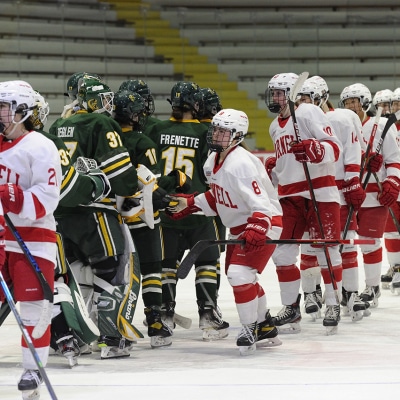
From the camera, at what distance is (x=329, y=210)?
5078 mm

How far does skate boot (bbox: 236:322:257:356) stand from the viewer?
14.4 feet

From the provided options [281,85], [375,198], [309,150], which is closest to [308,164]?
[309,150]

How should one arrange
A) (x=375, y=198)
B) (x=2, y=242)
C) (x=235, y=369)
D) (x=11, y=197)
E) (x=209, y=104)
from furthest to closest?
(x=375, y=198)
(x=209, y=104)
(x=235, y=369)
(x=11, y=197)
(x=2, y=242)

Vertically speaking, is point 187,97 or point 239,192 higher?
point 187,97

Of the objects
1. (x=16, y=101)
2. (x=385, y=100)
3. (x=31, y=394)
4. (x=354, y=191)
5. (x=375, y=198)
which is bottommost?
(x=31, y=394)

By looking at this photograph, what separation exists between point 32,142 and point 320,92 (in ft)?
7.40

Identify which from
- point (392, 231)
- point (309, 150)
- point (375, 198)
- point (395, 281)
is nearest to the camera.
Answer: point (309, 150)

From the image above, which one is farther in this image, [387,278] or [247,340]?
[387,278]

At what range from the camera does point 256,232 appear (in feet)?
13.8

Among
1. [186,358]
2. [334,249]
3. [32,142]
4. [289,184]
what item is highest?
[32,142]

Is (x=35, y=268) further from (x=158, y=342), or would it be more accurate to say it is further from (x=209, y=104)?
(x=209, y=104)

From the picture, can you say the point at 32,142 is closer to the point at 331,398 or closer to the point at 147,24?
the point at 331,398

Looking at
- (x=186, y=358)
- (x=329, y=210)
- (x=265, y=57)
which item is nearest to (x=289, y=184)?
(x=329, y=210)

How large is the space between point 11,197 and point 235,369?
4.21 feet
